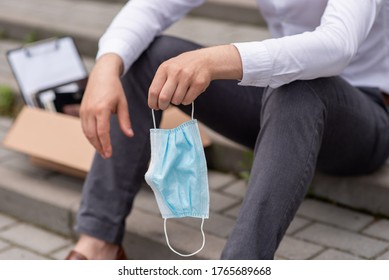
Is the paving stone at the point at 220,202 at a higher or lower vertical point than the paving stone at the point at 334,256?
lower

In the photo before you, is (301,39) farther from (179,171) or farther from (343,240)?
(343,240)

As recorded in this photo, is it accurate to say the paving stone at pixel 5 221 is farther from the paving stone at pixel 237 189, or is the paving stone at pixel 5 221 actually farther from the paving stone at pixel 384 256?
the paving stone at pixel 384 256

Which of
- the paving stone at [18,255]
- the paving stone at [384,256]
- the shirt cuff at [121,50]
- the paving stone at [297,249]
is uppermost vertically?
the shirt cuff at [121,50]

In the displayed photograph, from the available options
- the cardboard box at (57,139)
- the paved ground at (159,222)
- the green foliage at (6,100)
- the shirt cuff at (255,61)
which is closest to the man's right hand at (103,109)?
the shirt cuff at (255,61)

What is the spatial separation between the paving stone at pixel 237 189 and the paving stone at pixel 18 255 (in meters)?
0.72

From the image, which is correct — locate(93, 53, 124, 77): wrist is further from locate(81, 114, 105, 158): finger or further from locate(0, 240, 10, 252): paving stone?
locate(0, 240, 10, 252): paving stone

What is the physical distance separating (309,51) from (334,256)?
792 mm

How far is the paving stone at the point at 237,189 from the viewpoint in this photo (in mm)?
3264

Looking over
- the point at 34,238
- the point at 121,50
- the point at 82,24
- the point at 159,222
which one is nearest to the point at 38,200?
the point at 34,238

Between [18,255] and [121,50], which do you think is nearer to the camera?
[121,50]

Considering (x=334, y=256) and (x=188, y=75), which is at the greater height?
(x=188, y=75)

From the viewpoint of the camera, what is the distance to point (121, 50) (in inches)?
105

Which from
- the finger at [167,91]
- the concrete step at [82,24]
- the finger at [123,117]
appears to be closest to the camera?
the finger at [167,91]

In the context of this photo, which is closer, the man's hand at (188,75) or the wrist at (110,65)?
the man's hand at (188,75)
